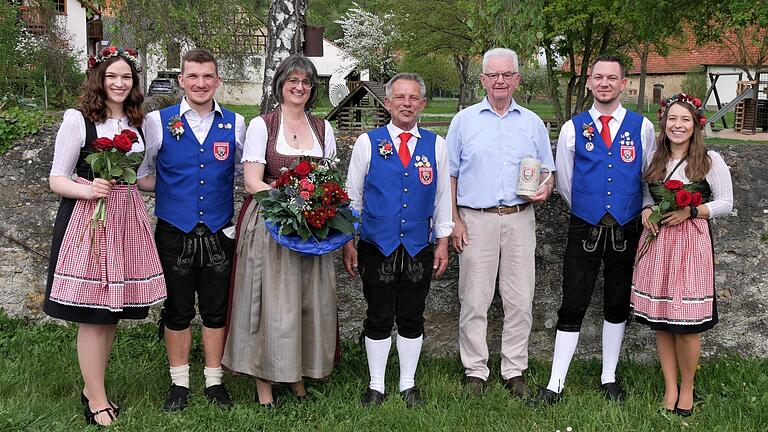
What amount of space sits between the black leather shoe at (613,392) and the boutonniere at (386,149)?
1897 mm

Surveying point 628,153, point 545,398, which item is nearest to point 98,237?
point 545,398

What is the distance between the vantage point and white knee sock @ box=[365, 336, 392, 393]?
419 centimetres

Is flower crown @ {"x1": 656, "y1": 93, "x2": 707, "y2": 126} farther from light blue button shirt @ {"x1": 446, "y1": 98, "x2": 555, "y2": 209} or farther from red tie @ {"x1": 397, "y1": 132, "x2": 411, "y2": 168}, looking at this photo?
red tie @ {"x1": 397, "y1": 132, "x2": 411, "y2": 168}

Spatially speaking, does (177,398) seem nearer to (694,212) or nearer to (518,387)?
(518,387)

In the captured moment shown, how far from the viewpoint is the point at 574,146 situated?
4184 mm

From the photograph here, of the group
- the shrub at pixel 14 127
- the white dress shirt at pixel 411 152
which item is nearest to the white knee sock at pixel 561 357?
the white dress shirt at pixel 411 152

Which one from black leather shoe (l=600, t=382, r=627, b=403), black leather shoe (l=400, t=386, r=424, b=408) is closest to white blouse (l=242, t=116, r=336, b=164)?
black leather shoe (l=400, t=386, r=424, b=408)

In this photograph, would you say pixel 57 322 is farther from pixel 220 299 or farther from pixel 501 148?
pixel 501 148

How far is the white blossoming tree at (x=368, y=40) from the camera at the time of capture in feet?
137

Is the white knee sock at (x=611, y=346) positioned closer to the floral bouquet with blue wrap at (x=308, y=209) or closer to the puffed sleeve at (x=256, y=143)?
the floral bouquet with blue wrap at (x=308, y=209)

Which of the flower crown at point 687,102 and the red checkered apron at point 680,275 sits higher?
the flower crown at point 687,102

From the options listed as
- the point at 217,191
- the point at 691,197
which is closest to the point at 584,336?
the point at 691,197

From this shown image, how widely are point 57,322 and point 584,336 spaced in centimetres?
364

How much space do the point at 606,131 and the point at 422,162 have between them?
106 centimetres
